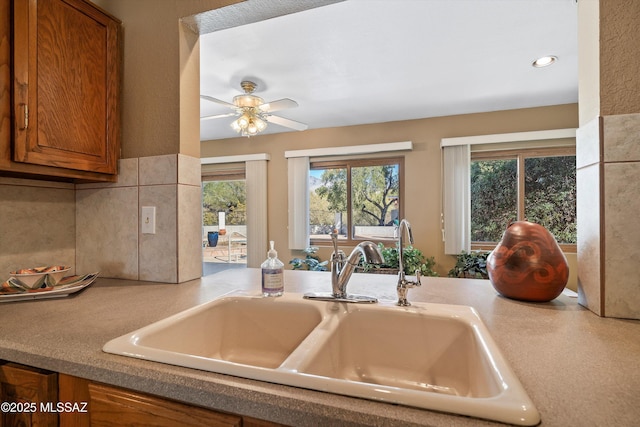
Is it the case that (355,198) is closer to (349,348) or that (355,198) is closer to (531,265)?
(531,265)

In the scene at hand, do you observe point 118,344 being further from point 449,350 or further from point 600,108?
point 600,108

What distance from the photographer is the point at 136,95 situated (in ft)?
4.47

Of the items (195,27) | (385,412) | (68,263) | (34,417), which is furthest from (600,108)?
(68,263)

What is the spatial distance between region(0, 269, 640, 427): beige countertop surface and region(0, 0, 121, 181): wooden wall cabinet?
0.48 m

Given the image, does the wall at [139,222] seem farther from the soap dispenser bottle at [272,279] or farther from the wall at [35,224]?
the soap dispenser bottle at [272,279]

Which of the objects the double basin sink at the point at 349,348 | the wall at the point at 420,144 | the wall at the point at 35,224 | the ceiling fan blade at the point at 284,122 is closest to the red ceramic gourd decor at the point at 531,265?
the double basin sink at the point at 349,348

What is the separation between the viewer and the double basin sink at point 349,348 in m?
0.50

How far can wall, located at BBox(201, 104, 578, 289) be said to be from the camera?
3648 mm

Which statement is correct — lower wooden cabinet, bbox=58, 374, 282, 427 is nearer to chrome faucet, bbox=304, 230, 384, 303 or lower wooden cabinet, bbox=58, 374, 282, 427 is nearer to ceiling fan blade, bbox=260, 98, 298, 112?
chrome faucet, bbox=304, 230, 384, 303

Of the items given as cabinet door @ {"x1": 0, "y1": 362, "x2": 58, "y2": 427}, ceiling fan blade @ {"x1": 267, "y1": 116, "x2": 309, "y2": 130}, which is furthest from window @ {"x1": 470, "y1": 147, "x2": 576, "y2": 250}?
cabinet door @ {"x1": 0, "y1": 362, "x2": 58, "y2": 427}

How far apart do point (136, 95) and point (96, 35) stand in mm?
247

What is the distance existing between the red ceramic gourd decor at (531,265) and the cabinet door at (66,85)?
153 cm

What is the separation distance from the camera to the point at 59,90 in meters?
1.12

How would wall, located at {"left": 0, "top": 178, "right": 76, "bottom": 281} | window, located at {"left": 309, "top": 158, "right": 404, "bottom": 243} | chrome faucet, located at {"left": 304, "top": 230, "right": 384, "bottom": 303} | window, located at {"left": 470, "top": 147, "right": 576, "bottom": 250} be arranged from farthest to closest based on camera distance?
window, located at {"left": 309, "top": 158, "right": 404, "bottom": 243}
window, located at {"left": 470, "top": 147, "right": 576, "bottom": 250}
wall, located at {"left": 0, "top": 178, "right": 76, "bottom": 281}
chrome faucet, located at {"left": 304, "top": 230, "right": 384, "bottom": 303}
